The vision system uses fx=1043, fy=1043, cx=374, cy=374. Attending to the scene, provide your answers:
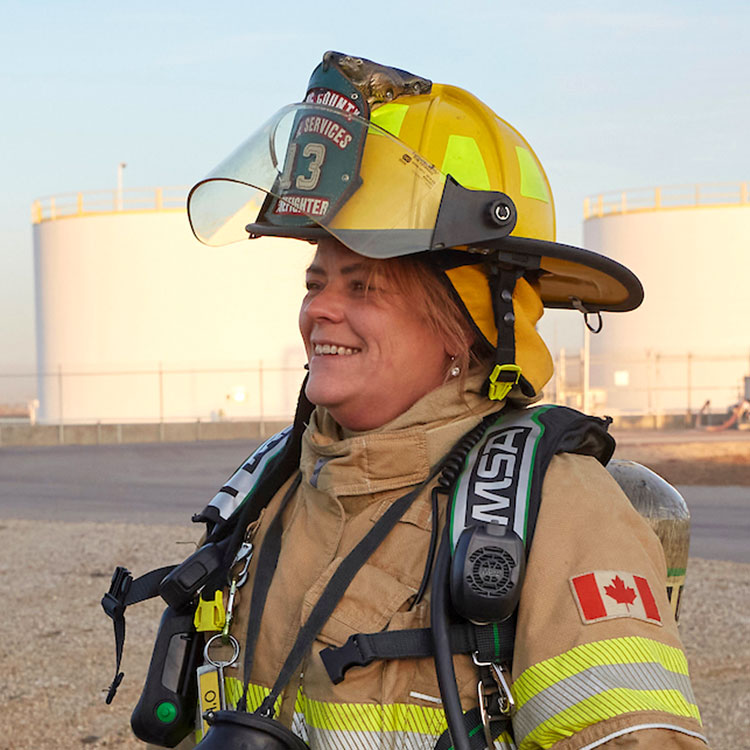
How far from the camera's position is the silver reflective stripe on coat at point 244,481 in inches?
79.8

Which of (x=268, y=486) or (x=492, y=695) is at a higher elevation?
(x=268, y=486)

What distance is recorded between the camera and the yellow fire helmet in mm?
1781

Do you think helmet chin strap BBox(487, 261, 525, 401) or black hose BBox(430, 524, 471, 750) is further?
helmet chin strap BBox(487, 261, 525, 401)

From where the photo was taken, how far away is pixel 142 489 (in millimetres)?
13664

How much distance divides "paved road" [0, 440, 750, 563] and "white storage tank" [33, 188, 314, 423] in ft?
22.3

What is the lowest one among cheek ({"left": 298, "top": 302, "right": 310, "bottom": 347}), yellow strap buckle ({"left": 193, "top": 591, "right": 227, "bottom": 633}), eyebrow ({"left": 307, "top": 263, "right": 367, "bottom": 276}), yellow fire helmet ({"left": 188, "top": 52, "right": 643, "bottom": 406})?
yellow strap buckle ({"left": 193, "top": 591, "right": 227, "bottom": 633})

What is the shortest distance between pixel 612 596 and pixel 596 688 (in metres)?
0.13

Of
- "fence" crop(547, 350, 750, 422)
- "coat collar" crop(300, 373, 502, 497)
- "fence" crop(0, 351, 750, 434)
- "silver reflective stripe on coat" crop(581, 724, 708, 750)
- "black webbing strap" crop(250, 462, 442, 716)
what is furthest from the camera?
"fence" crop(547, 350, 750, 422)

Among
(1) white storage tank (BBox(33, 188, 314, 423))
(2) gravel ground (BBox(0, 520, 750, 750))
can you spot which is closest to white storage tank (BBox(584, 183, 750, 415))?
(1) white storage tank (BBox(33, 188, 314, 423))

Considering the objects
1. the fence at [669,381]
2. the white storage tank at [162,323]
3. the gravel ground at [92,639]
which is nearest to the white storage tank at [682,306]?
the fence at [669,381]

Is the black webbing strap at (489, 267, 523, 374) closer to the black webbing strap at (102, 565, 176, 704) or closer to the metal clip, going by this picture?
the metal clip

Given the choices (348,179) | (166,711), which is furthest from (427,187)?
(166,711)

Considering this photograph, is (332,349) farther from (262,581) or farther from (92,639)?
(92,639)

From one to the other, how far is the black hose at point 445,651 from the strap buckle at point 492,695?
0.05 m
